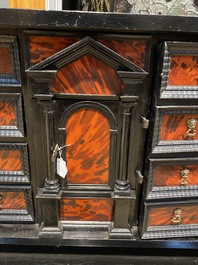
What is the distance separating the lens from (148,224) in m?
1.17

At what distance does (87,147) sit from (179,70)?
0.42 meters

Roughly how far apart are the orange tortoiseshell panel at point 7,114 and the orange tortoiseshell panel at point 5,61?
111 millimetres

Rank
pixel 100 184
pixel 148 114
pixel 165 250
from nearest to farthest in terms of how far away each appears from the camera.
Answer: pixel 148 114
pixel 100 184
pixel 165 250

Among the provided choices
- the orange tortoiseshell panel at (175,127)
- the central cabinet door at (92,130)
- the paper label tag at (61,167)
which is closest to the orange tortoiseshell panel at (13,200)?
the central cabinet door at (92,130)

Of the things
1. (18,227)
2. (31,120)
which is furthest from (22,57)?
(18,227)

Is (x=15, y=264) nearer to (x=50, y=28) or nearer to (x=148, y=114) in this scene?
(x=148, y=114)

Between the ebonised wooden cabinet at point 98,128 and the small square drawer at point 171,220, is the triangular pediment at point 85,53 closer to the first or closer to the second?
the ebonised wooden cabinet at point 98,128

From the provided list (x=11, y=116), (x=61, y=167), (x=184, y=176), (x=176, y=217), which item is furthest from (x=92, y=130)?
(x=176, y=217)

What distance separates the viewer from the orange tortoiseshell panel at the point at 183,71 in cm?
90

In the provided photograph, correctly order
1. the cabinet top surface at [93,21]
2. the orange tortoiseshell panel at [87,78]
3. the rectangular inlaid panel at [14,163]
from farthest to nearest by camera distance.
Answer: the rectangular inlaid panel at [14,163] → the orange tortoiseshell panel at [87,78] → the cabinet top surface at [93,21]

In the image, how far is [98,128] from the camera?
1.01 metres

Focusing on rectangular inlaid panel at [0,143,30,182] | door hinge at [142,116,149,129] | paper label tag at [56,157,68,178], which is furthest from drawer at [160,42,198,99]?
rectangular inlaid panel at [0,143,30,182]

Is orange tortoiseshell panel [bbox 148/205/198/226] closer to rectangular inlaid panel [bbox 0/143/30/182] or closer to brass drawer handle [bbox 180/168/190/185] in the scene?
brass drawer handle [bbox 180/168/190/185]

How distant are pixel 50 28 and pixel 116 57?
0.22m
